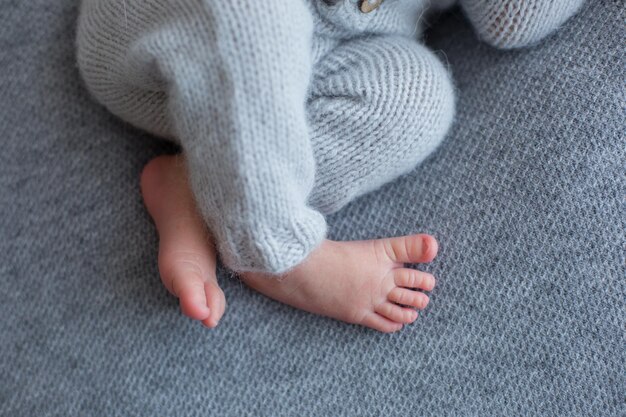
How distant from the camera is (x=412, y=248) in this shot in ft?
2.95

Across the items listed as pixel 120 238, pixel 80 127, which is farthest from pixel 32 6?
pixel 120 238

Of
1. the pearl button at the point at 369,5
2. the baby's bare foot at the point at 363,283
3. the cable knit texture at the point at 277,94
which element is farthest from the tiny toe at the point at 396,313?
the pearl button at the point at 369,5

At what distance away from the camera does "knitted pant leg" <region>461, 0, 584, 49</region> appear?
88 cm

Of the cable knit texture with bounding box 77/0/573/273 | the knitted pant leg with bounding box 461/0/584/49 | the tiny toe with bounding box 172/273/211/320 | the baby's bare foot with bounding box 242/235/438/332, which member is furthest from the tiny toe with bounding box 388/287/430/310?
the knitted pant leg with bounding box 461/0/584/49

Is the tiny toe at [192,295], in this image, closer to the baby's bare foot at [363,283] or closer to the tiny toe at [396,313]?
the baby's bare foot at [363,283]

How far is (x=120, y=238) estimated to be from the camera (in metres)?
0.94

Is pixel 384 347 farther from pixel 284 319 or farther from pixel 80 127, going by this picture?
pixel 80 127

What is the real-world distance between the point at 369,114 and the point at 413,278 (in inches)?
9.1

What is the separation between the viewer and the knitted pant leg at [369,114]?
831 millimetres

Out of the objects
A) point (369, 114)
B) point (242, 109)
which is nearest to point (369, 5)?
point (369, 114)

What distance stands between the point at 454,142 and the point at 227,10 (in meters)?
0.41

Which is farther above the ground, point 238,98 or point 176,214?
point 238,98

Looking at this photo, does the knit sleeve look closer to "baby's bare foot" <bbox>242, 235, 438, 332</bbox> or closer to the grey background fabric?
"baby's bare foot" <bbox>242, 235, 438, 332</bbox>

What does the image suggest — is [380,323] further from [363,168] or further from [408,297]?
[363,168]
